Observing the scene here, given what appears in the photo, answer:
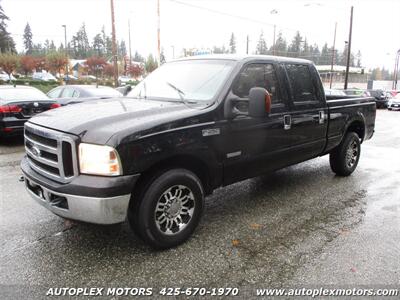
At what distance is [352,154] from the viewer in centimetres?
617

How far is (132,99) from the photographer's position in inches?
166

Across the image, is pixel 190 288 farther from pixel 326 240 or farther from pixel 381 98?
pixel 381 98

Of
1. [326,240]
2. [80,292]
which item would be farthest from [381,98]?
[80,292]

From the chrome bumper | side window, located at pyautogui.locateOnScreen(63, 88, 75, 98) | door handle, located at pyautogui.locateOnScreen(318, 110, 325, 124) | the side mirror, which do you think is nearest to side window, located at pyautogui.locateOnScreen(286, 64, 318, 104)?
door handle, located at pyautogui.locateOnScreen(318, 110, 325, 124)

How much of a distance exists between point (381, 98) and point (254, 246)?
29035 mm

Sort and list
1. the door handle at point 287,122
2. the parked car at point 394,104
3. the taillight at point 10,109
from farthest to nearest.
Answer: the parked car at point 394,104 < the taillight at point 10,109 < the door handle at point 287,122

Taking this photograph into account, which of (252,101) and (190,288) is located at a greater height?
(252,101)

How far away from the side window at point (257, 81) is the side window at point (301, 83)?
0.36 meters

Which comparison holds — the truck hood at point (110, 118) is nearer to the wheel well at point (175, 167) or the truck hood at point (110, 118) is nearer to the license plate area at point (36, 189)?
the wheel well at point (175, 167)

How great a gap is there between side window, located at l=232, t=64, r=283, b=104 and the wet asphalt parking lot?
1.52m

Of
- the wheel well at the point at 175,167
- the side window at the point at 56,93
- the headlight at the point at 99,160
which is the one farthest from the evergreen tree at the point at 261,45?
the headlight at the point at 99,160

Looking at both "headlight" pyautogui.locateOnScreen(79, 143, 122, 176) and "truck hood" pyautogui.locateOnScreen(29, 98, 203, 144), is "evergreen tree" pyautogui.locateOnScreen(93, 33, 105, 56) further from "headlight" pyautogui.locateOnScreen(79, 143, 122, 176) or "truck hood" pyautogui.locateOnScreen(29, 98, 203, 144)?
"headlight" pyautogui.locateOnScreen(79, 143, 122, 176)

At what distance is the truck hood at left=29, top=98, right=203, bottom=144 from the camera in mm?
2889

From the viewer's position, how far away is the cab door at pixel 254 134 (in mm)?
3766
